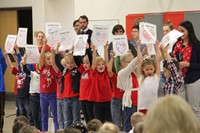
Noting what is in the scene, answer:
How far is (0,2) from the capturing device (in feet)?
35.3

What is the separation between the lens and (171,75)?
14.8ft

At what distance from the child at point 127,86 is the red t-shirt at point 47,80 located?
1.25 m

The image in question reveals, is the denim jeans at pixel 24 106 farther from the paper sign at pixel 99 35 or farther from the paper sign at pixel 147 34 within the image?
the paper sign at pixel 147 34

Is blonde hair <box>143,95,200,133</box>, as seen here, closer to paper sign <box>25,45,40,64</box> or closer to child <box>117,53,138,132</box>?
child <box>117,53,138,132</box>

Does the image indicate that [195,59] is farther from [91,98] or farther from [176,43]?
[91,98]

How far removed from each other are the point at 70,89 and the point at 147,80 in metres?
1.42

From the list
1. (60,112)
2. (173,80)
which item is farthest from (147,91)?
(60,112)

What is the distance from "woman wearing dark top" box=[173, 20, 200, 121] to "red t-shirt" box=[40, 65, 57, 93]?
7.00 ft

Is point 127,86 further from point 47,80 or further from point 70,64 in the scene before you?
point 47,80

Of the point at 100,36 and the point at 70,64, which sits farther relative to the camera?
the point at 70,64

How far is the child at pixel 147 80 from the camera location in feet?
15.4

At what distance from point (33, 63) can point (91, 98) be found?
1.18 meters

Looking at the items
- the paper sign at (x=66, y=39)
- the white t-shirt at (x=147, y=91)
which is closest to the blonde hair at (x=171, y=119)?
the white t-shirt at (x=147, y=91)

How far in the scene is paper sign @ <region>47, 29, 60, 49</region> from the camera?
225 inches
